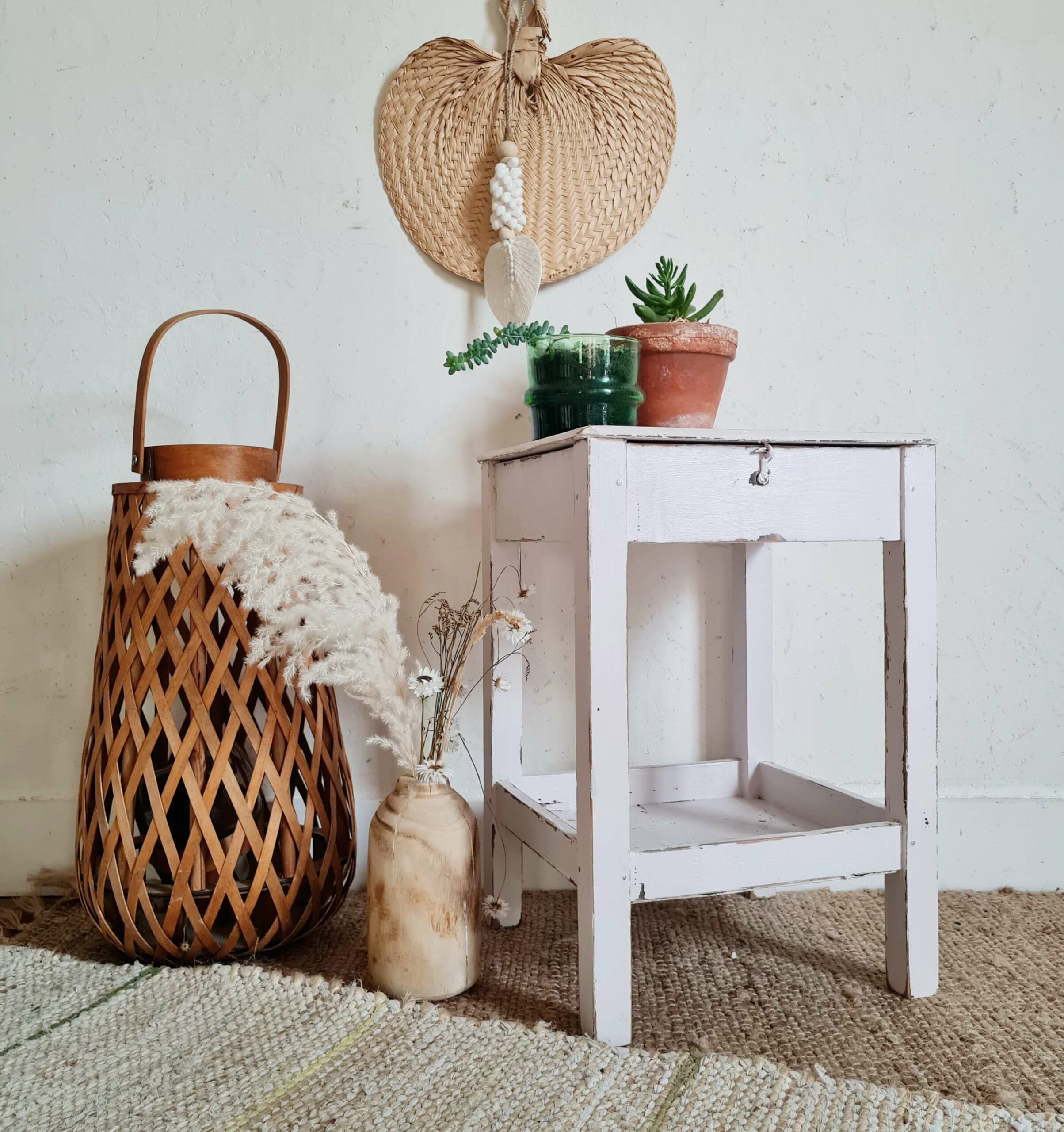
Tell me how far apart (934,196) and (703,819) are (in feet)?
3.25

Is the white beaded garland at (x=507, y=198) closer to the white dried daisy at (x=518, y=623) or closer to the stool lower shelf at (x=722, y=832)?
the white dried daisy at (x=518, y=623)

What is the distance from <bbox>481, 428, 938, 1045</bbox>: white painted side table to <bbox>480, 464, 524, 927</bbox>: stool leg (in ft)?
0.09

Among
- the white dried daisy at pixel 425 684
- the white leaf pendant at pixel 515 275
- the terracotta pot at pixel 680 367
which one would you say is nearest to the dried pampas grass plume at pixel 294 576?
the white dried daisy at pixel 425 684

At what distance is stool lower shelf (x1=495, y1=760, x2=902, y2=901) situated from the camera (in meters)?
0.86

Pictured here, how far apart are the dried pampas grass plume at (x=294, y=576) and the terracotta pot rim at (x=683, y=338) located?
38cm

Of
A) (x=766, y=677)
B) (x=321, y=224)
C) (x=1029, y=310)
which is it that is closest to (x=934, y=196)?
(x=1029, y=310)

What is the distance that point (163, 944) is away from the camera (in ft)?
3.10

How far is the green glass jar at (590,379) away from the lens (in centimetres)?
91

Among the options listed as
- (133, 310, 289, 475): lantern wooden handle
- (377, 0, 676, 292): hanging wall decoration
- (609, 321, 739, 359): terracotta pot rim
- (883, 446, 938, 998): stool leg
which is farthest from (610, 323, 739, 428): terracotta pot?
(133, 310, 289, 475): lantern wooden handle

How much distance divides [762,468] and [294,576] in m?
0.48

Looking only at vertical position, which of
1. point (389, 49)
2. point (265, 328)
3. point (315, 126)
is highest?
point (389, 49)

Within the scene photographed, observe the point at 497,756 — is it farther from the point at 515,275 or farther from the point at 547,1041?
the point at 515,275

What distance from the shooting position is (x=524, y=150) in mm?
1264

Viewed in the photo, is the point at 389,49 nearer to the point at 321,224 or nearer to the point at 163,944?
the point at 321,224
